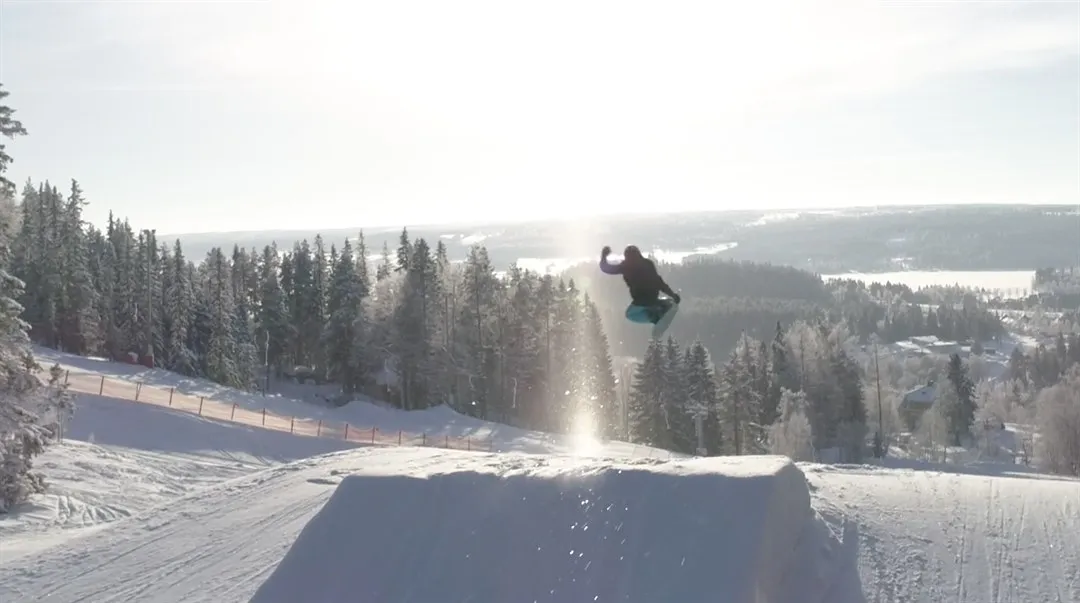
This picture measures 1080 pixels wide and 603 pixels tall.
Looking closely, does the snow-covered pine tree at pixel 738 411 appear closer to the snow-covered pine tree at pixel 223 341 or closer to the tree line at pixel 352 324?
the tree line at pixel 352 324

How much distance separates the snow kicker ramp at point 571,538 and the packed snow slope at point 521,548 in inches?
0.7

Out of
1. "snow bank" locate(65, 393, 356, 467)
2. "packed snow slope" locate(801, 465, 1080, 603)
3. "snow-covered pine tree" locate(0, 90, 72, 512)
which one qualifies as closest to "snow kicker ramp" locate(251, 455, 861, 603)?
"packed snow slope" locate(801, 465, 1080, 603)

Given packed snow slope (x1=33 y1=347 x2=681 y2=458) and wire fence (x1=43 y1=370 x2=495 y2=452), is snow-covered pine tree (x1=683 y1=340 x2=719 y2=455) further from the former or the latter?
wire fence (x1=43 y1=370 x2=495 y2=452)

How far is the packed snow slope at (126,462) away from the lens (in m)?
17.5

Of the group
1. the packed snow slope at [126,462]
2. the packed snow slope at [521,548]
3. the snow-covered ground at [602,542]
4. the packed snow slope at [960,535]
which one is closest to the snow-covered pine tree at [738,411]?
the packed snow slope at [126,462]

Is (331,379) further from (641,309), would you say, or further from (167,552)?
(641,309)

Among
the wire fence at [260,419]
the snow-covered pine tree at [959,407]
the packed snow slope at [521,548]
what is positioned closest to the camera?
the packed snow slope at [521,548]

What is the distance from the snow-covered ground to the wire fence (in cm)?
1618

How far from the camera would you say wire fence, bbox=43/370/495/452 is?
3199 cm

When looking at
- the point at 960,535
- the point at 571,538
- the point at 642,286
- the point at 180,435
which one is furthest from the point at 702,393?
the point at 642,286

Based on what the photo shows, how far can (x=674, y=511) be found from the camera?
434 inches

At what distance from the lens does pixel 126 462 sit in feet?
76.3

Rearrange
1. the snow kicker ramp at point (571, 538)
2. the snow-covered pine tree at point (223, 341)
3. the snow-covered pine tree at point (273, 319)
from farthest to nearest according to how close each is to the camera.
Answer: the snow-covered pine tree at point (273, 319), the snow-covered pine tree at point (223, 341), the snow kicker ramp at point (571, 538)

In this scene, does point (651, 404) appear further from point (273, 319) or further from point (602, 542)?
point (602, 542)
